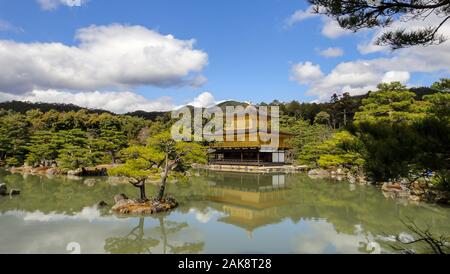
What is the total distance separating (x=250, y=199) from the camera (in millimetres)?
12203

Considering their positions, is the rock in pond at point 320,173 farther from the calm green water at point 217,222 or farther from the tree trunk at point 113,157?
the tree trunk at point 113,157

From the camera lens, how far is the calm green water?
6.23m

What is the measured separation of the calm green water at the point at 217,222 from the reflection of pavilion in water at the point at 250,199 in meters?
0.04

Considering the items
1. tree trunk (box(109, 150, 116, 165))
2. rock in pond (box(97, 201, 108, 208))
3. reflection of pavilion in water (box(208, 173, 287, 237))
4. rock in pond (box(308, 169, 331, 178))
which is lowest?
reflection of pavilion in water (box(208, 173, 287, 237))

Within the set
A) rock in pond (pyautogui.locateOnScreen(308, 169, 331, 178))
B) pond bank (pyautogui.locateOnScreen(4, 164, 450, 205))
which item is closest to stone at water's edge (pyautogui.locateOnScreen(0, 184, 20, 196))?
pond bank (pyautogui.locateOnScreen(4, 164, 450, 205))

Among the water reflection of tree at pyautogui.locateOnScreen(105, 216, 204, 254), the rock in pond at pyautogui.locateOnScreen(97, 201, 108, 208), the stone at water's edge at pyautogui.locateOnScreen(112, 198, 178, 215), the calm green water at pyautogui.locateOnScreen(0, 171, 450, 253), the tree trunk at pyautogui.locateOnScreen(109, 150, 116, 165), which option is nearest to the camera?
the water reflection of tree at pyautogui.locateOnScreen(105, 216, 204, 254)

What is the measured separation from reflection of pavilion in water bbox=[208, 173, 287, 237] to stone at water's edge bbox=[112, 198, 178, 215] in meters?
1.70

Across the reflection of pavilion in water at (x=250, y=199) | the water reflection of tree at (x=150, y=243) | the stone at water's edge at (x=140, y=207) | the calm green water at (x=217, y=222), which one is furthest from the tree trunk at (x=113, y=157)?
the water reflection of tree at (x=150, y=243)

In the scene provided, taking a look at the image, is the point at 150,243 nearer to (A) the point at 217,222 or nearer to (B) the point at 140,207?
(A) the point at 217,222

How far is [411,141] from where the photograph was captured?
290cm

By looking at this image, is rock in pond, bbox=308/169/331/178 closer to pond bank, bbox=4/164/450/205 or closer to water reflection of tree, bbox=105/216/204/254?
pond bank, bbox=4/164/450/205

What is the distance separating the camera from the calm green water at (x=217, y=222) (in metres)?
Answer: 6.23

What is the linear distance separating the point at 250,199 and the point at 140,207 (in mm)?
4590

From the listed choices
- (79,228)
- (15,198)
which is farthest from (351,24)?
(15,198)
